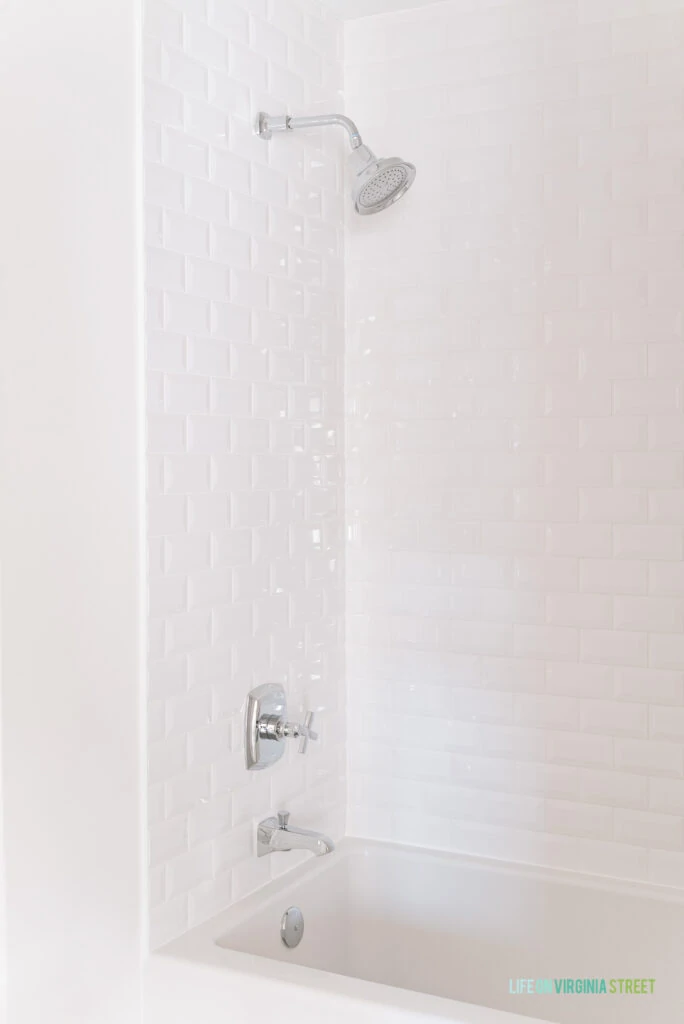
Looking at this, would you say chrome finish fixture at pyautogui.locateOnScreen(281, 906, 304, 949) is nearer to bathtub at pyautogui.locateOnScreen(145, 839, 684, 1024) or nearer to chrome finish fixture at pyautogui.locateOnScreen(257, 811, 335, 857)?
bathtub at pyautogui.locateOnScreen(145, 839, 684, 1024)

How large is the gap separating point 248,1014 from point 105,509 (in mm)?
870

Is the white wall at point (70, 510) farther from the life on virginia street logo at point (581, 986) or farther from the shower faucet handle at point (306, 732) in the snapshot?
the life on virginia street logo at point (581, 986)

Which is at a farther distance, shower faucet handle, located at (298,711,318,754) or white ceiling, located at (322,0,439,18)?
white ceiling, located at (322,0,439,18)

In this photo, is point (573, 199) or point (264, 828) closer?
point (264, 828)

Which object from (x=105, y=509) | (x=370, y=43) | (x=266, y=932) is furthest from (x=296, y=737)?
(x=370, y=43)

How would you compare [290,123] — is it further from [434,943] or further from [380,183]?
[434,943]

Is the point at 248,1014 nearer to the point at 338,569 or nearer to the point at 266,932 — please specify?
the point at 266,932

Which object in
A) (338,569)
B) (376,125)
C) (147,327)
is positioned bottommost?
(338,569)

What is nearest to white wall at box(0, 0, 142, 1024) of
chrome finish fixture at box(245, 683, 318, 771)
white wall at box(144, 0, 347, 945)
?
white wall at box(144, 0, 347, 945)

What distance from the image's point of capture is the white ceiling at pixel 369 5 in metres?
2.20

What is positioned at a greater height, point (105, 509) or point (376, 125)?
point (376, 125)

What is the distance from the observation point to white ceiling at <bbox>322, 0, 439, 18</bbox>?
220 cm

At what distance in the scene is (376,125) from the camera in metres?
2.29

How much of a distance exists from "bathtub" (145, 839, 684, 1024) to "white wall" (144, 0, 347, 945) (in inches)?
3.3
